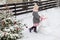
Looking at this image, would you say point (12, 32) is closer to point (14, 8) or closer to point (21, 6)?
point (14, 8)

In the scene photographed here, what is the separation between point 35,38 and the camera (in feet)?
23.6

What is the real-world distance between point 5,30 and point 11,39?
1.33ft

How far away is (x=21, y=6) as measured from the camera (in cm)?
1507

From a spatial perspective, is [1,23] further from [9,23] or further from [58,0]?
[58,0]

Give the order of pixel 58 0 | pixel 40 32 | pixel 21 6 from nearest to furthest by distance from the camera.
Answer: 1. pixel 40 32
2. pixel 21 6
3. pixel 58 0

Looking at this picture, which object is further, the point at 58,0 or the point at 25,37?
the point at 58,0

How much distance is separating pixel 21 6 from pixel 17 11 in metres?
1.03

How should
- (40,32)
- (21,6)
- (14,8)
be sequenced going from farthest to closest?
1. (21,6)
2. (14,8)
3. (40,32)

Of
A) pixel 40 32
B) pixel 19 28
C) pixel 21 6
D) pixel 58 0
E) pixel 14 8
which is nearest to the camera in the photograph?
pixel 19 28

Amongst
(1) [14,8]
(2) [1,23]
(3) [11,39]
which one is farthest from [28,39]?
(1) [14,8]

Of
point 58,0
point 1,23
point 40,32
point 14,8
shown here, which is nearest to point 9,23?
point 1,23

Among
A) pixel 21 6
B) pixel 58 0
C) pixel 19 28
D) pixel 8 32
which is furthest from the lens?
pixel 58 0

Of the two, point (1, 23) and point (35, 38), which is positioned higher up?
point (1, 23)

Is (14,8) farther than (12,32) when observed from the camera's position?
Yes
